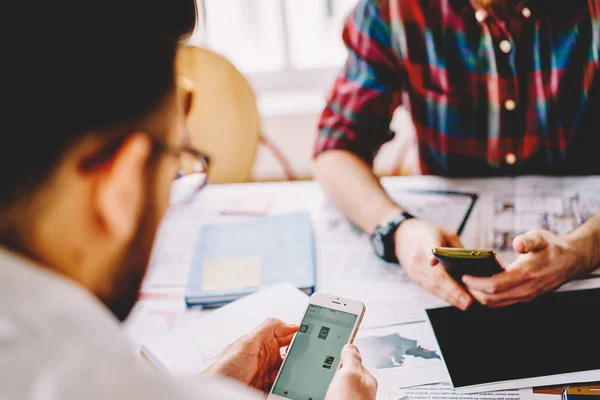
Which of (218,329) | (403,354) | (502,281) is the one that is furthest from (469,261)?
(218,329)

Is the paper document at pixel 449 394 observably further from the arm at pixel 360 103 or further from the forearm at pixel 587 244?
the arm at pixel 360 103

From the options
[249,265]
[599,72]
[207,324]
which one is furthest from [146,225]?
[599,72]

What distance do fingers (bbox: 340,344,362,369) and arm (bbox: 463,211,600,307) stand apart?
0.27 metres

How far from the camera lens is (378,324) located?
0.89m

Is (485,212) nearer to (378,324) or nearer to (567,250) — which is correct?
(567,250)

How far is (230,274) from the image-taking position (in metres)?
1.04

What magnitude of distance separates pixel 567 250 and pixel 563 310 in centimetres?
10

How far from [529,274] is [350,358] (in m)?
0.35

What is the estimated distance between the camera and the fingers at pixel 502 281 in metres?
0.89

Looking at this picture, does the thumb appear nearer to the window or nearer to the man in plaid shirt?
the man in plaid shirt

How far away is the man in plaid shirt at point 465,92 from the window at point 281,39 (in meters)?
1.04

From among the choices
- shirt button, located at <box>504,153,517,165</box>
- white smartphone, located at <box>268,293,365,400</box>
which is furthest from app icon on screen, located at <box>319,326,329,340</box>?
shirt button, located at <box>504,153,517,165</box>

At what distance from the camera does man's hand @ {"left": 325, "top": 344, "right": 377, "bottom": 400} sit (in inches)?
25.8

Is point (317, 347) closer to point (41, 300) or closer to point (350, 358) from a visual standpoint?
point (350, 358)
